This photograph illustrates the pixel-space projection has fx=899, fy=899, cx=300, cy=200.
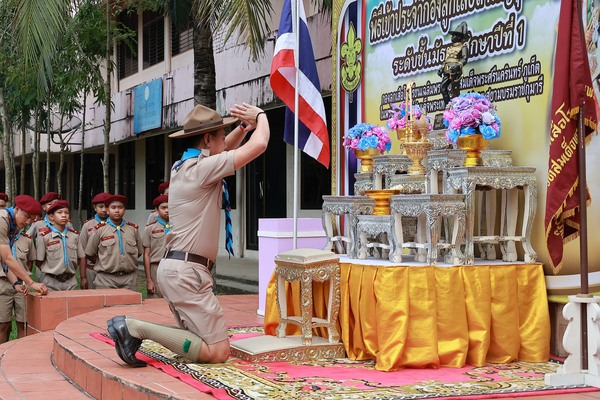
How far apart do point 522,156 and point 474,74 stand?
2.85 feet

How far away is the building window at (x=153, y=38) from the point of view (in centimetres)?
2231

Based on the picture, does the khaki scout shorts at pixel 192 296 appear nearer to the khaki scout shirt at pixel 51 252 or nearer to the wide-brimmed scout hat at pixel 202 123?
the wide-brimmed scout hat at pixel 202 123

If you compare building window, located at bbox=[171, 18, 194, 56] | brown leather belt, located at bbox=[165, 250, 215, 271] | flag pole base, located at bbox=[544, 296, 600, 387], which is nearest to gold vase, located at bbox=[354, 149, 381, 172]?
brown leather belt, located at bbox=[165, 250, 215, 271]

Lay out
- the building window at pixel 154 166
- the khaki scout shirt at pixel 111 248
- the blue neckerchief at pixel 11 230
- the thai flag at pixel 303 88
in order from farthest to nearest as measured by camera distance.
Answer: the building window at pixel 154 166
the khaki scout shirt at pixel 111 248
the blue neckerchief at pixel 11 230
the thai flag at pixel 303 88

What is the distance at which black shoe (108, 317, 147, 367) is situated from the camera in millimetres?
5371

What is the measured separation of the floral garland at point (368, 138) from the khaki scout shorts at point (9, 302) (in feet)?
12.0

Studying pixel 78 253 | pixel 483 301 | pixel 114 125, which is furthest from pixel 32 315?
pixel 114 125

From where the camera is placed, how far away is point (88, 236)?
976cm

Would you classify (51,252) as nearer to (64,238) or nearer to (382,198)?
(64,238)

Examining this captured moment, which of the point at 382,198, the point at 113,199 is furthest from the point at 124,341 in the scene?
the point at 113,199

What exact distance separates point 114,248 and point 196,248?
4387mm

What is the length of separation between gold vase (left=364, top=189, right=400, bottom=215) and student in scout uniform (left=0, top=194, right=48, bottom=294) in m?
3.43

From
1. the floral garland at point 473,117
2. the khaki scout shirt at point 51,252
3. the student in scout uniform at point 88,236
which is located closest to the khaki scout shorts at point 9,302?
the khaki scout shirt at point 51,252

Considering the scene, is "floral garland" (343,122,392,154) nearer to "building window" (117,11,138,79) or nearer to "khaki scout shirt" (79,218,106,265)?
"khaki scout shirt" (79,218,106,265)
